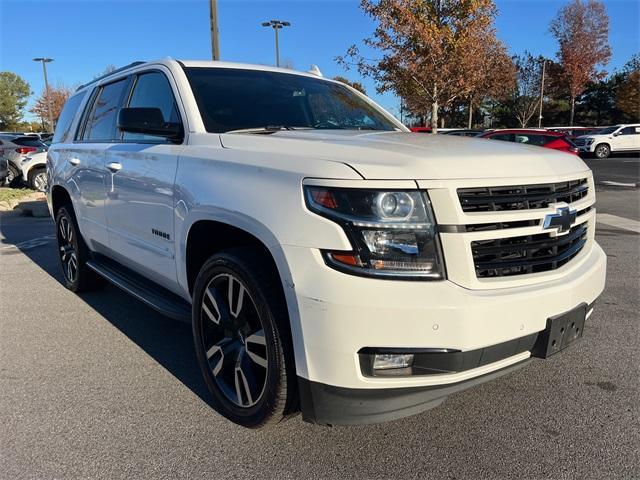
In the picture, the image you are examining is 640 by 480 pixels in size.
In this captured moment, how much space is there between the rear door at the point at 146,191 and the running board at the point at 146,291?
0.31 feet

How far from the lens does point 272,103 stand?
11.8 feet

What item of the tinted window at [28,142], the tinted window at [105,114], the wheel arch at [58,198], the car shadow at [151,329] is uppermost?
the tinted window at [105,114]

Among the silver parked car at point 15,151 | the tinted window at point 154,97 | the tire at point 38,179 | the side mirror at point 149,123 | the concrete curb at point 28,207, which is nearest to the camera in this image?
the side mirror at point 149,123

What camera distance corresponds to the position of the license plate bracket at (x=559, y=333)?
2.31m

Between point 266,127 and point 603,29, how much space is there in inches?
1905

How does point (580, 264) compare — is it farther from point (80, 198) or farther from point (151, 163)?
point (80, 198)

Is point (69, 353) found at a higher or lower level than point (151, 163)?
lower

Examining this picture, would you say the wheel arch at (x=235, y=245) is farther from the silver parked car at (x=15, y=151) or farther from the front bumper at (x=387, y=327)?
the silver parked car at (x=15, y=151)

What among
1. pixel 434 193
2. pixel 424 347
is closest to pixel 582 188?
pixel 434 193

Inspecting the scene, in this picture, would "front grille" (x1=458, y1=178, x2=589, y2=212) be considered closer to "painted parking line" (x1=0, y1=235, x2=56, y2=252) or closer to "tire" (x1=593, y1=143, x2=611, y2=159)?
"painted parking line" (x1=0, y1=235, x2=56, y2=252)

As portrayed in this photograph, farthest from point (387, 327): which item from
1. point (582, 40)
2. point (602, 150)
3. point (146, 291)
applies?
point (582, 40)

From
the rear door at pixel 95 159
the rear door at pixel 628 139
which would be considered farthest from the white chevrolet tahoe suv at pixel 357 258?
the rear door at pixel 628 139

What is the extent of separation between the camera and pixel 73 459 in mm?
2525

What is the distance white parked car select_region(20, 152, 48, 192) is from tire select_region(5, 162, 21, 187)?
0.80 m
